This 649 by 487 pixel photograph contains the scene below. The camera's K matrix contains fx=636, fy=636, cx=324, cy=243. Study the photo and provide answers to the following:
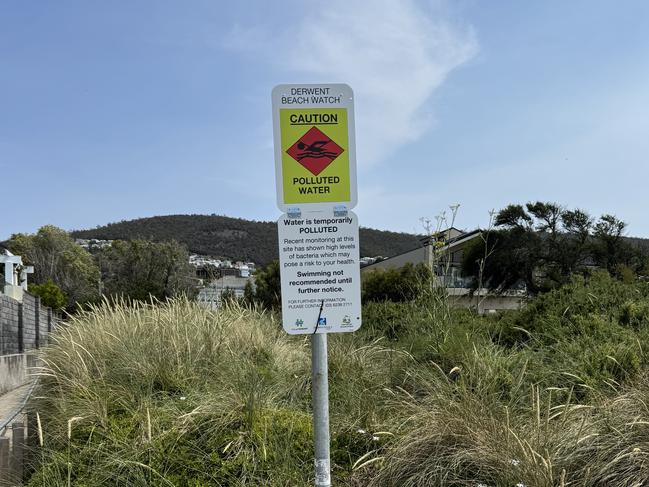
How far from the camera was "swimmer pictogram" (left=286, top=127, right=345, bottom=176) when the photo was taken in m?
3.15

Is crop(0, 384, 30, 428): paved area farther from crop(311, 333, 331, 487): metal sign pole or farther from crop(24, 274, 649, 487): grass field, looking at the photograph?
crop(311, 333, 331, 487): metal sign pole

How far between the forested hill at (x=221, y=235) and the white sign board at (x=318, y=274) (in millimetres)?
68631

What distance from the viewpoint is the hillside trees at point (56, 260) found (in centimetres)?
6328

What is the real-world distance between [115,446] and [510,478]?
256 cm

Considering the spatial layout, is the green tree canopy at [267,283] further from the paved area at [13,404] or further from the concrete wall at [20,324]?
the paved area at [13,404]

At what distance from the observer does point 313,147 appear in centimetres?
317

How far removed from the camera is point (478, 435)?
147 inches

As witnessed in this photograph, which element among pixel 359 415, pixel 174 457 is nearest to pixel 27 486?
pixel 174 457

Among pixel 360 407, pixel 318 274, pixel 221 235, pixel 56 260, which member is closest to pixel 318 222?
pixel 318 274

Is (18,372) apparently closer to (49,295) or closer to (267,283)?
(267,283)

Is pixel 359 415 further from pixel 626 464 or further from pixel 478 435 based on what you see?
pixel 626 464

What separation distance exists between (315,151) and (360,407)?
94.1 inches

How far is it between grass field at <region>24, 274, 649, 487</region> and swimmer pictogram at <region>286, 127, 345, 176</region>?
182cm

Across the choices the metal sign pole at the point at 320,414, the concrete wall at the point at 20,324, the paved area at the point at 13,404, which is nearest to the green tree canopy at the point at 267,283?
the concrete wall at the point at 20,324
